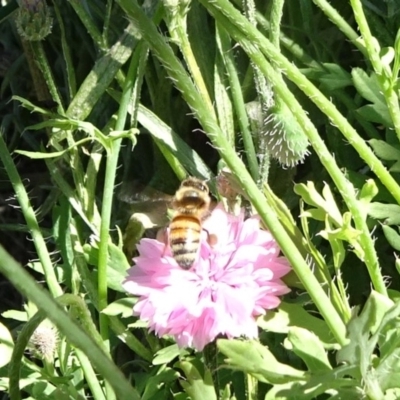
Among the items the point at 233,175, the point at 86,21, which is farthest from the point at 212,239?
the point at 86,21

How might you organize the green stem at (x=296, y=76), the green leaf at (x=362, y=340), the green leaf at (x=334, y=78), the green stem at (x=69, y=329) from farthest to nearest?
the green leaf at (x=334, y=78) < the green stem at (x=296, y=76) < the green leaf at (x=362, y=340) < the green stem at (x=69, y=329)

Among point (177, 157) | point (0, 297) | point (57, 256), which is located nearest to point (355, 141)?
point (177, 157)

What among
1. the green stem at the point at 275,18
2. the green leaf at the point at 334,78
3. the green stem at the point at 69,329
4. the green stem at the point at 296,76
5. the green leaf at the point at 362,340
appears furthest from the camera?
the green leaf at the point at 334,78

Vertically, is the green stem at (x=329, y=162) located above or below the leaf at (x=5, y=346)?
above

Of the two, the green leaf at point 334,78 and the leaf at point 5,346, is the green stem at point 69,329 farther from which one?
the green leaf at point 334,78

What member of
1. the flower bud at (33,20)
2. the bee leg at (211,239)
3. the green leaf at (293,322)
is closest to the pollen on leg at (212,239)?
the bee leg at (211,239)

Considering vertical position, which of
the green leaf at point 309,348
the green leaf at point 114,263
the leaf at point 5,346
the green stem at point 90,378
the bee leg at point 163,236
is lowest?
the green stem at point 90,378

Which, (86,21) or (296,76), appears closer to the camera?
(296,76)

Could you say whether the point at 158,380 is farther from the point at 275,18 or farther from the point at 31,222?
the point at 275,18

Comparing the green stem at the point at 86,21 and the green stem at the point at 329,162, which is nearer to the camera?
the green stem at the point at 329,162

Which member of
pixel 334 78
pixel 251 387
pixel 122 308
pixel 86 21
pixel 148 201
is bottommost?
pixel 251 387
